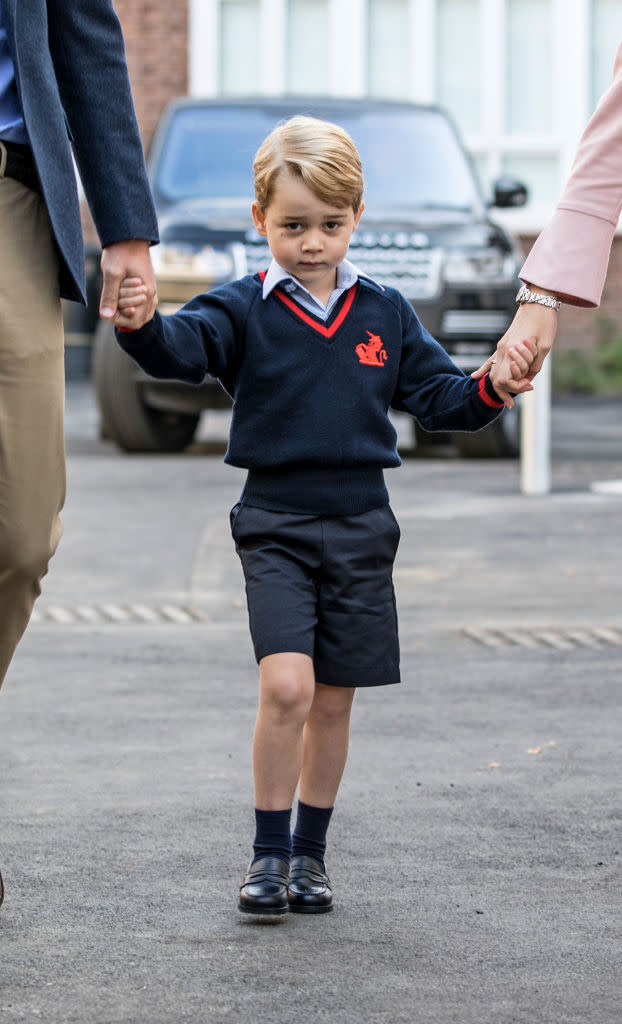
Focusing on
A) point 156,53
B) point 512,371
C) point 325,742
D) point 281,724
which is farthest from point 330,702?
point 156,53

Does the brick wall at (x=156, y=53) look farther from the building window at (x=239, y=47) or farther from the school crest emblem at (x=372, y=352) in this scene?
the school crest emblem at (x=372, y=352)

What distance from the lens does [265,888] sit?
129 inches

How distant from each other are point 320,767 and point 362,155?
804 cm

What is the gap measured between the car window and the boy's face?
749 cm

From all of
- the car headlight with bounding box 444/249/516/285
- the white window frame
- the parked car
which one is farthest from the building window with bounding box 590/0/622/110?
the car headlight with bounding box 444/249/516/285

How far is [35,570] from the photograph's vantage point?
124 inches

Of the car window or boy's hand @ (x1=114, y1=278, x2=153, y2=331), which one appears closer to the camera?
boy's hand @ (x1=114, y1=278, x2=153, y2=331)

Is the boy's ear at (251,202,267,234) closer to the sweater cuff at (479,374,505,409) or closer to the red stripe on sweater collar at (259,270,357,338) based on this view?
the red stripe on sweater collar at (259,270,357,338)

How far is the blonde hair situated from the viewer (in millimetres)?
3283

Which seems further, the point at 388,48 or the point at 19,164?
the point at 388,48

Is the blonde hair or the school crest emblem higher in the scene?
the blonde hair

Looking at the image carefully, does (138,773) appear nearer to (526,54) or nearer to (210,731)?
(210,731)

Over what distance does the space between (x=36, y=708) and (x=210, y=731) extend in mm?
527

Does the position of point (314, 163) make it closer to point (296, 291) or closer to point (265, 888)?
point (296, 291)
